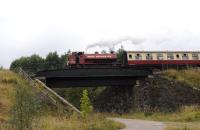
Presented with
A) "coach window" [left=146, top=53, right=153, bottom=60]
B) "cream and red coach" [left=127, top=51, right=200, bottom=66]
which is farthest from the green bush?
"coach window" [left=146, top=53, right=153, bottom=60]

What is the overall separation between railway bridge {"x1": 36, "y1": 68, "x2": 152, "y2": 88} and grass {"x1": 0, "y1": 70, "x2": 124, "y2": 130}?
5.49 metres

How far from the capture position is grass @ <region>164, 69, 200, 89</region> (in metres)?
46.3

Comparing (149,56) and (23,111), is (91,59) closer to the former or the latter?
(149,56)

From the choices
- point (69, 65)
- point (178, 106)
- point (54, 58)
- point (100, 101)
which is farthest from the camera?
point (54, 58)

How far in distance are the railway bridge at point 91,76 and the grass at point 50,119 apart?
5.49 m

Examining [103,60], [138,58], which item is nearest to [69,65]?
[103,60]

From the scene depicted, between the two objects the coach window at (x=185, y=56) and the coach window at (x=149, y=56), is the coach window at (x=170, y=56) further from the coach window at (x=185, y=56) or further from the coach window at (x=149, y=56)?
the coach window at (x=149, y=56)

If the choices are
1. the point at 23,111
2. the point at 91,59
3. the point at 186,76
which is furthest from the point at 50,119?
the point at 91,59

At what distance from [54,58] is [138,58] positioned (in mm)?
66977

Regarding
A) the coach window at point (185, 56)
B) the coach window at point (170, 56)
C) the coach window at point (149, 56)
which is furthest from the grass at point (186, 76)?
the coach window at point (185, 56)

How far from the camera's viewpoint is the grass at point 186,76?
46287mm

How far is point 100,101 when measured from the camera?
55031 mm

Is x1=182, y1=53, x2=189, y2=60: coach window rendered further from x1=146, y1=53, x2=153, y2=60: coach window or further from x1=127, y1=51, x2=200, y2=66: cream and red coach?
x1=146, y1=53, x2=153, y2=60: coach window

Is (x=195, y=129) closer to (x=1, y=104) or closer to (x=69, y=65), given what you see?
(x=1, y=104)
